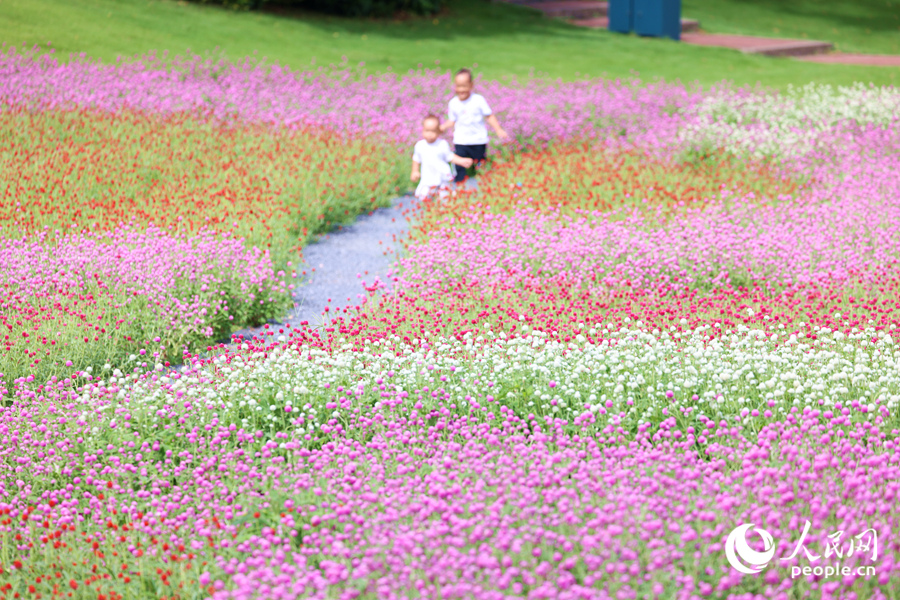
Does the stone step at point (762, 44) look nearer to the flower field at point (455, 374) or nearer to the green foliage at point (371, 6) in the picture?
the green foliage at point (371, 6)

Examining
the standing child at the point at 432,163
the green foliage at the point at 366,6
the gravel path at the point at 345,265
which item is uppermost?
the green foliage at the point at 366,6

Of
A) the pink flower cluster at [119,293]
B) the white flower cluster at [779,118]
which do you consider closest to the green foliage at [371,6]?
the white flower cluster at [779,118]

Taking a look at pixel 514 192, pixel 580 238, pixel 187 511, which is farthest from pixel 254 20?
pixel 187 511

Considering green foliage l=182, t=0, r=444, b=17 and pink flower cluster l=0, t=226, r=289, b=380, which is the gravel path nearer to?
pink flower cluster l=0, t=226, r=289, b=380

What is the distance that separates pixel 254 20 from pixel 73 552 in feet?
65.7

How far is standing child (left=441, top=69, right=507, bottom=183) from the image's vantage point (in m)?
11.1

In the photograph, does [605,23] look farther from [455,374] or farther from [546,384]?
[546,384]

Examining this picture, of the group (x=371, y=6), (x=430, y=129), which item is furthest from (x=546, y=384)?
(x=371, y=6)

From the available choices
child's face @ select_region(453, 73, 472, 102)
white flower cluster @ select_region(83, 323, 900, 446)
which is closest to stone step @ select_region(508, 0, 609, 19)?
child's face @ select_region(453, 73, 472, 102)

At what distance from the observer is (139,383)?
5031 mm

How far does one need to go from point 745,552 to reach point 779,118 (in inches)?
474

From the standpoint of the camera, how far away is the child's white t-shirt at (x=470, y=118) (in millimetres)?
11375

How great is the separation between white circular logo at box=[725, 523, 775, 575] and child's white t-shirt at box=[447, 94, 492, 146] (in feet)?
28.4

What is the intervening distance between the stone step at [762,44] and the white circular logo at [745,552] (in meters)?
22.5
